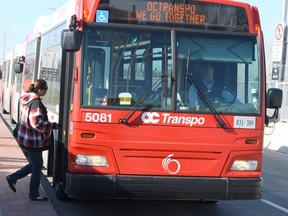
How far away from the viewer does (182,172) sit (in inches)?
314

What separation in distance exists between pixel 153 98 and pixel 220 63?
99 centimetres

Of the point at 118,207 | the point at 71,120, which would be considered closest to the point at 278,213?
the point at 118,207

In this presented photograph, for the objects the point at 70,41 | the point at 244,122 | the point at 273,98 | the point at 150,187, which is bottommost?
the point at 150,187

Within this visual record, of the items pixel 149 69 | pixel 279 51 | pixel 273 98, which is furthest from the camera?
pixel 279 51

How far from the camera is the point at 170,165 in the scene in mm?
7934

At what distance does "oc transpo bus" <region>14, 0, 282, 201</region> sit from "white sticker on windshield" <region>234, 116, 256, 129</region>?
1 centimetres

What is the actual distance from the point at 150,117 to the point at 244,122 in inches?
47.2

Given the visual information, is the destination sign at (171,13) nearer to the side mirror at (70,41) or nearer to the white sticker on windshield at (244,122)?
the side mirror at (70,41)

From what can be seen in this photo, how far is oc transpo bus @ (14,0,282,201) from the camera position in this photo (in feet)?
25.6

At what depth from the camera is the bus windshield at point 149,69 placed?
7.88m

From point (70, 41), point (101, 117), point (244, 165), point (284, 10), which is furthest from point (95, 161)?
point (284, 10)

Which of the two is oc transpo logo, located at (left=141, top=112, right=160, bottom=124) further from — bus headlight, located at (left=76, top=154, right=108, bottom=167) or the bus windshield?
bus headlight, located at (left=76, top=154, right=108, bottom=167)

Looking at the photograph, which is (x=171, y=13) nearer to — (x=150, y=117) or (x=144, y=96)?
(x=144, y=96)

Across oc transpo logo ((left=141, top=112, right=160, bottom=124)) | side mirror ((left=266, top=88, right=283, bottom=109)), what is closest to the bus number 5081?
oc transpo logo ((left=141, top=112, right=160, bottom=124))
